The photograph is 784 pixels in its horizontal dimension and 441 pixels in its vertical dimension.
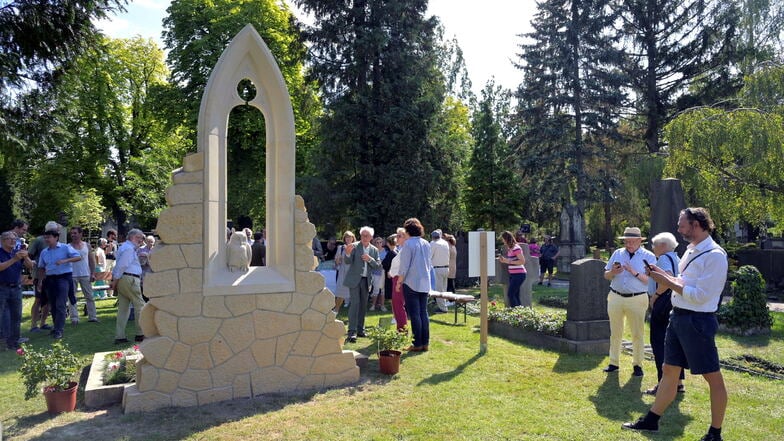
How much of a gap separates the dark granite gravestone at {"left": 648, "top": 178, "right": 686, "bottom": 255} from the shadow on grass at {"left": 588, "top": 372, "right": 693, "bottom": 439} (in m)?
5.84

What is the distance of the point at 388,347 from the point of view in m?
6.91

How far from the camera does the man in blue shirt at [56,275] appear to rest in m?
9.18

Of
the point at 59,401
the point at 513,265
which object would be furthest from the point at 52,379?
the point at 513,265

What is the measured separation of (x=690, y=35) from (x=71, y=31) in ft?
84.0

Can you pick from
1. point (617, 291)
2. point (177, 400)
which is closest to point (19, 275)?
point (177, 400)

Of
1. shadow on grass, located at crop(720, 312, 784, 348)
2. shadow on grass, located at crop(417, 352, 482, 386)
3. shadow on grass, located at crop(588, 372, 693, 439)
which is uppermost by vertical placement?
shadow on grass, located at crop(417, 352, 482, 386)

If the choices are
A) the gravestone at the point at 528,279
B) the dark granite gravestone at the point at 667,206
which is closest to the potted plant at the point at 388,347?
the gravestone at the point at 528,279

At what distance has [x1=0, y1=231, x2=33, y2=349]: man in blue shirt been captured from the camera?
8352 millimetres

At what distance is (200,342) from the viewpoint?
18.9ft

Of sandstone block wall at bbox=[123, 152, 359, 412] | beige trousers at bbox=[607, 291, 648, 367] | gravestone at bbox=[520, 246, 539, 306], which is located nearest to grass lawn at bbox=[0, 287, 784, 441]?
sandstone block wall at bbox=[123, 152, 359, 412]

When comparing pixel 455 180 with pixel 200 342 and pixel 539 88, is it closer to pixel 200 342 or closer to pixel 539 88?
pixel 539 88

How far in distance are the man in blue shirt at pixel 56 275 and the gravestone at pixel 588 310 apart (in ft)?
26.6

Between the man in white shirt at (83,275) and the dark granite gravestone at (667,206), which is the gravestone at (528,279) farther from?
the man in white shirt at (83,275)

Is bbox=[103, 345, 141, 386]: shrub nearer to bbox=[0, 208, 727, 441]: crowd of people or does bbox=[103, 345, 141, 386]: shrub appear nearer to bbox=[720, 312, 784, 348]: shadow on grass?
bbox=[0, 208, 727, 441]: crowd of people
